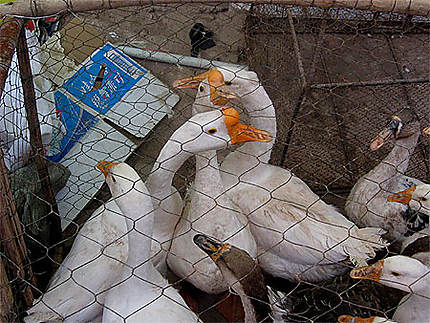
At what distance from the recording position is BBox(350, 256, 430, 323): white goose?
53.3 inches

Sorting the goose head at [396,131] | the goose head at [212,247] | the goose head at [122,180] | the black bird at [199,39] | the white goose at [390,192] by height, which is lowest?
the white goose at [390,192]

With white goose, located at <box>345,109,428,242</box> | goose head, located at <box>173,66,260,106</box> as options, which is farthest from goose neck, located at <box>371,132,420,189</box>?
goose head, located at <box>173,66,260,106</box>

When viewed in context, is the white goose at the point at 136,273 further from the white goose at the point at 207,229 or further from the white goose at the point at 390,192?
the white goose at the point at 390,192

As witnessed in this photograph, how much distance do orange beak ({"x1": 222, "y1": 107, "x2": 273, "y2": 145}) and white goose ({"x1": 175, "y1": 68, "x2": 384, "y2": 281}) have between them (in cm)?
14

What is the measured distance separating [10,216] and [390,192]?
4.33 ft

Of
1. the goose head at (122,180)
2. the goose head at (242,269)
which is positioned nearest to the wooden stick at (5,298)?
the goose head at (122,180)

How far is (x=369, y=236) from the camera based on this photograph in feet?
5.02

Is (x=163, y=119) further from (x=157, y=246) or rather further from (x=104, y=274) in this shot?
(x=104, y=274)

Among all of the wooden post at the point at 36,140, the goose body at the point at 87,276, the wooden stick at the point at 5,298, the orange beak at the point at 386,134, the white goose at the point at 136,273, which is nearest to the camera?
the wooden stick at the point at 5,298

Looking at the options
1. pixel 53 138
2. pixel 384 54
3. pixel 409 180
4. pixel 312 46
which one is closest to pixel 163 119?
pixel 53 138

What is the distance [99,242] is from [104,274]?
0.11 m

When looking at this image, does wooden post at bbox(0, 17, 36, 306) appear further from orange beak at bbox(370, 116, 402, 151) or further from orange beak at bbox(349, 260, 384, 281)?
orange beak at bbox(370, 116, 402, 151)

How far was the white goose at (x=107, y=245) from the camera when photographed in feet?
4.65

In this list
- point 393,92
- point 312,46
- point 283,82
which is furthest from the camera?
point 312,46
